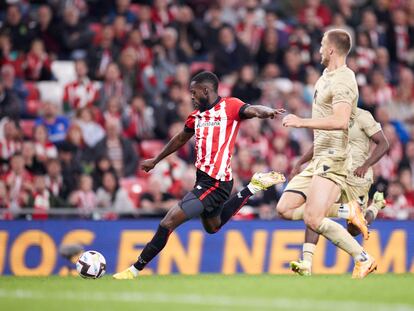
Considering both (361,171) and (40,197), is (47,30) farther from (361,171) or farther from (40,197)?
(361,171)

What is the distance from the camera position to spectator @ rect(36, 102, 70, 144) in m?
17.8

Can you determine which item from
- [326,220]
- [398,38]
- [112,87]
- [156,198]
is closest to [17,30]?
[112,87]

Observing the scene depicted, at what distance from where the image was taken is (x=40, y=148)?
57.0ft

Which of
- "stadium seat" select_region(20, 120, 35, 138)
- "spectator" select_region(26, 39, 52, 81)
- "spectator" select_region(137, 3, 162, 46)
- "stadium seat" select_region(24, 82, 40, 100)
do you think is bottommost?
"stadium seat" select_region(20, 120, 35, 138)

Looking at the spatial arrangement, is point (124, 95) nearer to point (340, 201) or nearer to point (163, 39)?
point (163, 39)

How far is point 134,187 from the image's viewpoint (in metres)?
17.1

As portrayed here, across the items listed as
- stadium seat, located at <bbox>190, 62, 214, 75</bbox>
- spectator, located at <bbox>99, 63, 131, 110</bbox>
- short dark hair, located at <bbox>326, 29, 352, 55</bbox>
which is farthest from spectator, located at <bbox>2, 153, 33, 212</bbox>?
short dark hair, located at <bbox>326, 29, 352, 55</bbox>

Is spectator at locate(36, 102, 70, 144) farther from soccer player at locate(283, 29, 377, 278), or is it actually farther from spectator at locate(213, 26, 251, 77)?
soccer player at locate(283, 29, 377, 278)

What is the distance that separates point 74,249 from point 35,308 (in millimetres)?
4351

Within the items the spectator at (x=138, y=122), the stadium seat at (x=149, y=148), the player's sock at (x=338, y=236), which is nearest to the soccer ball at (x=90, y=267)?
the player's sock at (x=338, y=236)

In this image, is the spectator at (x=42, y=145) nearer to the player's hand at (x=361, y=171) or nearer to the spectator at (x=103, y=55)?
the spectator at (x=103, y=55)

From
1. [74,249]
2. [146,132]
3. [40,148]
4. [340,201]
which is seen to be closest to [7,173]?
[40,148]

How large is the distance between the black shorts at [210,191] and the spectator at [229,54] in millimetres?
8362

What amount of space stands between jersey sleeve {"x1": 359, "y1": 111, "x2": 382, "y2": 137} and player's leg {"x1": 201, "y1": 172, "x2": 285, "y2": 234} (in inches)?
53.9
